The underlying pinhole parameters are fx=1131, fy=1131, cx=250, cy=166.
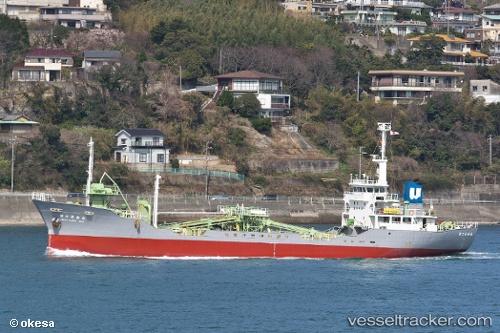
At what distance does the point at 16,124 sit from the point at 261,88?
72.4ft

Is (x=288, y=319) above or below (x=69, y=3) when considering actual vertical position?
below

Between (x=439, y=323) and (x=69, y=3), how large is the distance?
75.7 meters

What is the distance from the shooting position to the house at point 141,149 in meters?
82.9

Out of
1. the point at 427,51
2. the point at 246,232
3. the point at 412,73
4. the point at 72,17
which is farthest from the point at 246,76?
the point at 246,232

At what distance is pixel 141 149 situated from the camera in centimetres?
8356

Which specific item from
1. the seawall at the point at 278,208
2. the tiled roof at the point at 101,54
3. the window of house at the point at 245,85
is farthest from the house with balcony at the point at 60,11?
the seawall at the point at 278,208

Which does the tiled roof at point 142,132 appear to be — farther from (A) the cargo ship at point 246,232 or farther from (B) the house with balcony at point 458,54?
(B) the house with balcony at point 458,54

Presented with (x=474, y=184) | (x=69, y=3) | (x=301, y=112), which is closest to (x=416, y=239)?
(x=474, y=184)

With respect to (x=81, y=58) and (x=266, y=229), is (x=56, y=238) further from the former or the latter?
(x=81, y=58)

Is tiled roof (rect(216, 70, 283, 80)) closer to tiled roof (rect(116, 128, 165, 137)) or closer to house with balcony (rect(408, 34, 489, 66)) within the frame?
tiled roof (rect(116, 128, 165, 137))

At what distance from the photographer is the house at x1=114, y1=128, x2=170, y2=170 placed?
3265 inches

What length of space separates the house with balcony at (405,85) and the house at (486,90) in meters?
2.86

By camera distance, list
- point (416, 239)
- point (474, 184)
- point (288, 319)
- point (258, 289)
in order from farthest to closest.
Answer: point (474, 184) → point (416, 239) → point (258, 289) → point (288, 319)

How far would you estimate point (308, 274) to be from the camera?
5169cm
